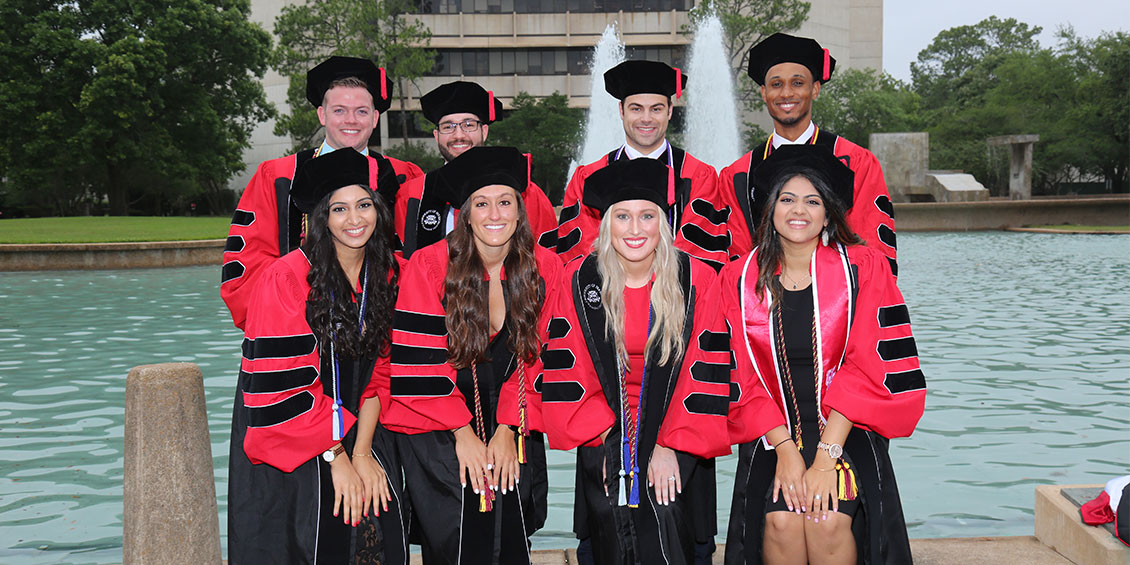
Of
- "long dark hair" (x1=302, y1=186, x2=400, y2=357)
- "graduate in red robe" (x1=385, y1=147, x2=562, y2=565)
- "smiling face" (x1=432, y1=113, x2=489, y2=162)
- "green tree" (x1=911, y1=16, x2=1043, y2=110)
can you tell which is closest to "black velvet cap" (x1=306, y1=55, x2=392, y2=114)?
"smiling face" (x1=432, y1=113, x2=489, y2=162)

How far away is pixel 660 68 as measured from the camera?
14.9ft

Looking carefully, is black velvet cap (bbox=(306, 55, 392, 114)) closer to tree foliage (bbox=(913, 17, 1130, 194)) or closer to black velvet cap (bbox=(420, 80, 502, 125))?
black velvet cap (bbox=(420, 80, 502, 125))

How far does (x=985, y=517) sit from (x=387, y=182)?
3725 millimetres

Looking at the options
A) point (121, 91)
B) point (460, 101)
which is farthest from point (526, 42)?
point (460, 101)

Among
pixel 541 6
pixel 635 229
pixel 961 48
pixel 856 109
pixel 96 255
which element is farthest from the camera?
pixel 961 48

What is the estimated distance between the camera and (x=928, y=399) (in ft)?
25.0

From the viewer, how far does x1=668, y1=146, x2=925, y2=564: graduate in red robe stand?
322 centimetres

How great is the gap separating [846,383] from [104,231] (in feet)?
73.2

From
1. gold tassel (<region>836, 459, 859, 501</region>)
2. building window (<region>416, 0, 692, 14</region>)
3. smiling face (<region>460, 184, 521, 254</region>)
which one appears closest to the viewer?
gold tassel (<region>836, 459, 859, 501</region>)

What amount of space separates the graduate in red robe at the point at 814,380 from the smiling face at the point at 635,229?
0.32 meters

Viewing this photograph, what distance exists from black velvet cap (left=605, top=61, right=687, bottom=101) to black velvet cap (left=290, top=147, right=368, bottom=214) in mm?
1430

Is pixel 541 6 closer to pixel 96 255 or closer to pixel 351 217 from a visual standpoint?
pixel 96 255

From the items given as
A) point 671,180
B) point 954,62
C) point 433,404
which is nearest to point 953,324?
point 671,180

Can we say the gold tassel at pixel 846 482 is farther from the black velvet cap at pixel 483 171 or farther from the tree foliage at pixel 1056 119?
the tree foliage at pixel 1056 119
